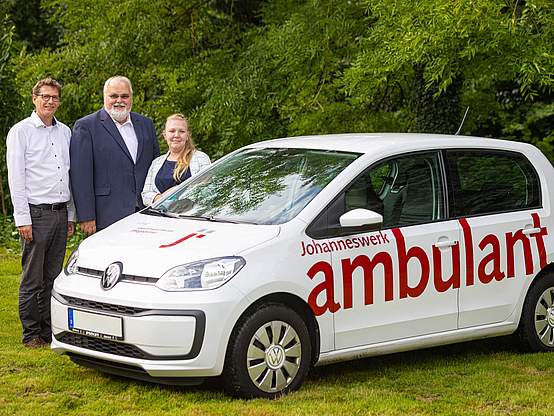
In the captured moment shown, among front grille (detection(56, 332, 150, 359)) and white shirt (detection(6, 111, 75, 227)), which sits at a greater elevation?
white shirt (detection(6, 111, 75, 227))

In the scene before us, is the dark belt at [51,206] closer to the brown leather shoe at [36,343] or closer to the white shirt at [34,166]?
the white shirt at [34,166]

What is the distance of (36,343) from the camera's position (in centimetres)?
846

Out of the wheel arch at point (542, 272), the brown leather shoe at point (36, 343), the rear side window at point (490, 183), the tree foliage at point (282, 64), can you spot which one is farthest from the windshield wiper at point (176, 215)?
the tree foliage at point (282, 64)

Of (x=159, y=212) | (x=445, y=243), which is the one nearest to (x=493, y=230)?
(x=445, y=243)

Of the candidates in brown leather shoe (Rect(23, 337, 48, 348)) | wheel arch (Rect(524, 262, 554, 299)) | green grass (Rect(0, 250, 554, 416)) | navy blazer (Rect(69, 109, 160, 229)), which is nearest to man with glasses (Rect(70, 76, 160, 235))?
navy blazer (Rect(69, 109, 160, 229))

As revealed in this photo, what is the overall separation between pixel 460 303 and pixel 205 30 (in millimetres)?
8511

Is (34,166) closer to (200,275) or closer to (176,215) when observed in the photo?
(176,215)

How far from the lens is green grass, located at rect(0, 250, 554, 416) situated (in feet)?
22.1

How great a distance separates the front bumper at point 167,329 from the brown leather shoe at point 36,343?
1.63 m

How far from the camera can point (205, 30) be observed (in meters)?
15.6

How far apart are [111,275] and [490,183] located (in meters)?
2.91

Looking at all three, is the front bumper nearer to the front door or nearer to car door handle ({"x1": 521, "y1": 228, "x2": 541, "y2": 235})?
the front door

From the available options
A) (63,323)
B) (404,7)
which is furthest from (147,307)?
(404,7)

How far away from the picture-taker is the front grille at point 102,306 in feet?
22.2
